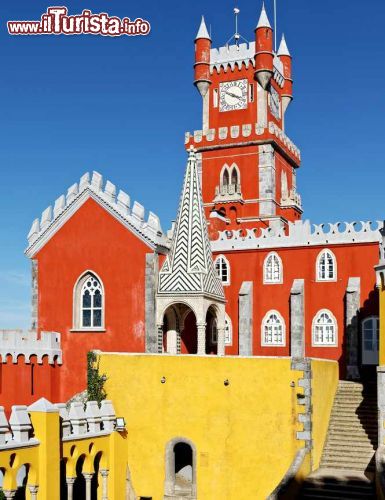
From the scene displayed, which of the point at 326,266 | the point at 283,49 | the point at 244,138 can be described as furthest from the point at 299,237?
the point at 283,49

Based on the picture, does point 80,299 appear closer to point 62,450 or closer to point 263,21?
point 62,450

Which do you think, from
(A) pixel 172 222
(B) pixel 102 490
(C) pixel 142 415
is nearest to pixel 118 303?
(A) pixel 172 222

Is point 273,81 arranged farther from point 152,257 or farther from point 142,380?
point 142,380

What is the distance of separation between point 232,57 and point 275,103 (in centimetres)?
397

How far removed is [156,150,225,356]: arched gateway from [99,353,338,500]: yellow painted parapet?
10.2ft

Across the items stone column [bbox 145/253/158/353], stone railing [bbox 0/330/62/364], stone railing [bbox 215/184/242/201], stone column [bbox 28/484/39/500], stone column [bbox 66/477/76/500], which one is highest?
stone railing [bbox 215/184/242/201]

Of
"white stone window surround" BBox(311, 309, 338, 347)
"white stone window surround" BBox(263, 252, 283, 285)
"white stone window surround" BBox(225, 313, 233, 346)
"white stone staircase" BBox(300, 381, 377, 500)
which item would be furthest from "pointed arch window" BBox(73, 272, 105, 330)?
"white stone staircase" BBox(300, 381, 377, 500)

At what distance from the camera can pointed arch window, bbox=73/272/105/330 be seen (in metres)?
31.6

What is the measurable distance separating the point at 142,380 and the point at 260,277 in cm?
1054

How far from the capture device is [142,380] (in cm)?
2552

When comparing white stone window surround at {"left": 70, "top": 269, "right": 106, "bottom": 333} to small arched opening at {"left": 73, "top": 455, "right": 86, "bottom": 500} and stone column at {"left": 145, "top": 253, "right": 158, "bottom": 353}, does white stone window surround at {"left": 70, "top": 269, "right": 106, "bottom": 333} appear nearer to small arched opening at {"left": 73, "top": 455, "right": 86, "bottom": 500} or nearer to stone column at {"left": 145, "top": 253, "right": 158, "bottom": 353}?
stone column at {"left": 145, "top": 253, "right": 158, "bottom": 353}

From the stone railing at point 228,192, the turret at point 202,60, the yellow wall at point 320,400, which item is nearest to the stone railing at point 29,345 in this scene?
the yellow wall at point 320,400

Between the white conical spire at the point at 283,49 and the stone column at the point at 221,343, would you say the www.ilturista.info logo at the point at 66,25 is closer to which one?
the stone column at the point at 221,343

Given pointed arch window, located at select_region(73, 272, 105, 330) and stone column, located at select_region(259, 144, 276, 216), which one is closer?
pointed arch window, located at select_region(73, 272, 105, 330)
